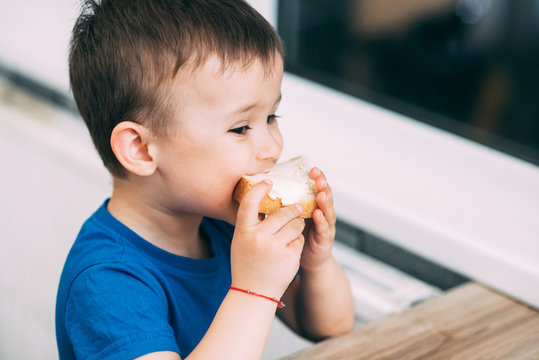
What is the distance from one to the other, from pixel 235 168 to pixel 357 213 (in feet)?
1.38

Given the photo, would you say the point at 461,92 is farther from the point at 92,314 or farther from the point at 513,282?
the point at 92,314

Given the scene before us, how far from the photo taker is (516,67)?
1939 mm

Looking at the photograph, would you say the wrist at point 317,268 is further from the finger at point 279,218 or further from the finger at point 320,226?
the finger at point 279,218

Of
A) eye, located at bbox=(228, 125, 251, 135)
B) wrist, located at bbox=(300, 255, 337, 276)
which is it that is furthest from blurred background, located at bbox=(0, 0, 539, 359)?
eye, located at bbox=(228, 125, 251, 135)

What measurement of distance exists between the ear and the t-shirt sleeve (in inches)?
4.9

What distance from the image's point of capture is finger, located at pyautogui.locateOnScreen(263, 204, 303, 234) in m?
0.81

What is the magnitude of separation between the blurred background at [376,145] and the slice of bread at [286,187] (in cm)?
30

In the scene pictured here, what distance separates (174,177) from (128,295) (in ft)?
0.53

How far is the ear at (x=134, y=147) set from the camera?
2.76 feet

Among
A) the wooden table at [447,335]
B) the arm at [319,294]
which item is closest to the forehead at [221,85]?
the arm at [319,294]

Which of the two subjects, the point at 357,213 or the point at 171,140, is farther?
the point at 357,213

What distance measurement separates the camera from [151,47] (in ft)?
2.66

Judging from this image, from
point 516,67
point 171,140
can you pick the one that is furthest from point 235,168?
point 516,67

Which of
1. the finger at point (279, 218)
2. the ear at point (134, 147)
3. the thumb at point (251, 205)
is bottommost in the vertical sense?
the finger at point (279, 218)
